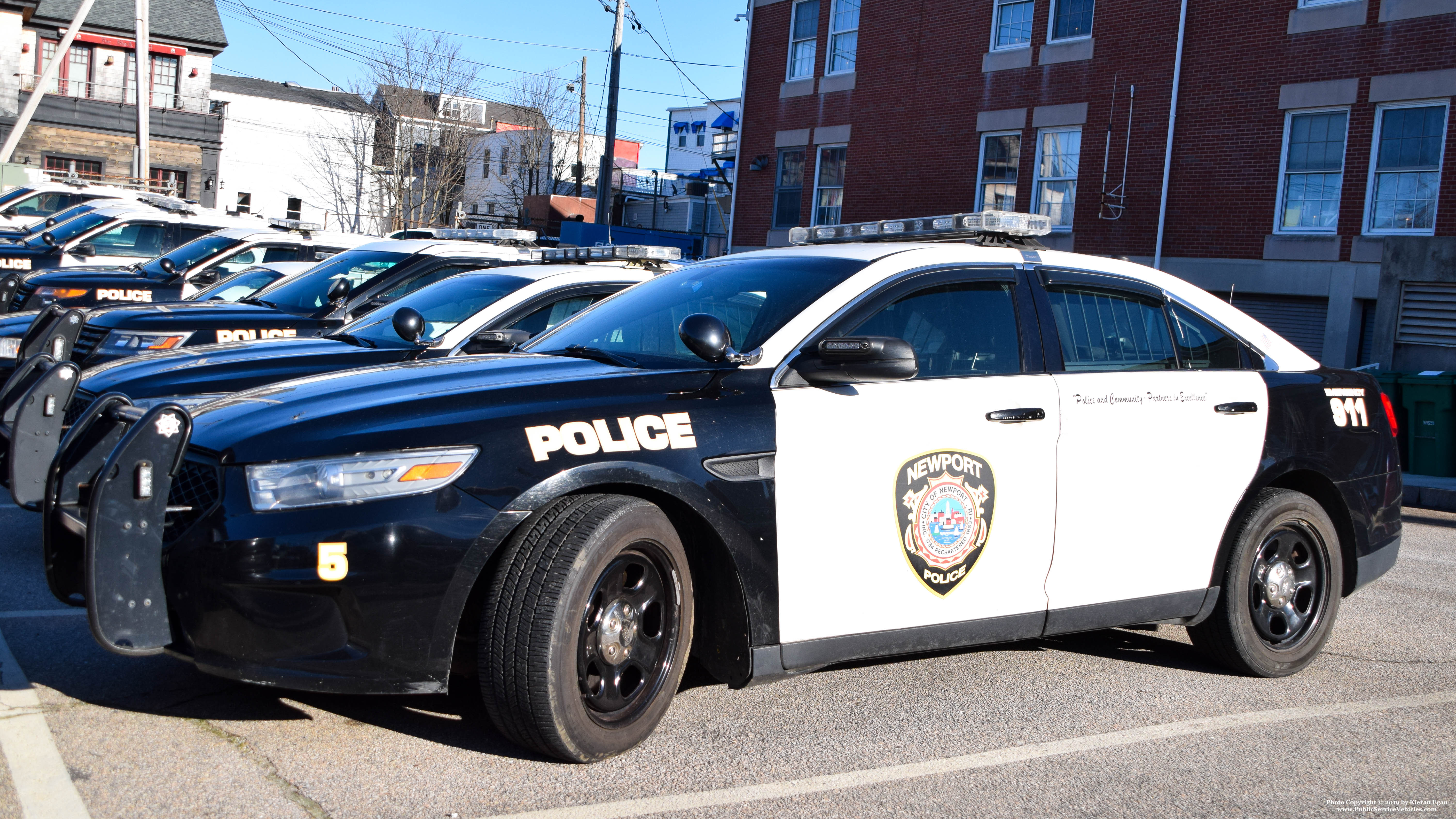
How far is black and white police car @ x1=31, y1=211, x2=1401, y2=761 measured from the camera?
3277mm

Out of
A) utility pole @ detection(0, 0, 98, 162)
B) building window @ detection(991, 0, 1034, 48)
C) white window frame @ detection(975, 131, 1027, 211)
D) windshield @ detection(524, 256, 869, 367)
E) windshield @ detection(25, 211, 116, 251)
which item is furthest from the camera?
utility pole @ detection(0, 0, 98, 162)

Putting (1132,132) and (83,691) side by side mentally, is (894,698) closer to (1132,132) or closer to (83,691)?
(83,691)

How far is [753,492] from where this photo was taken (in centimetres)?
378

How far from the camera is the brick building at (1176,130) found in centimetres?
1578

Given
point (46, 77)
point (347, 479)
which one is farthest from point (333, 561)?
point (46, 77)

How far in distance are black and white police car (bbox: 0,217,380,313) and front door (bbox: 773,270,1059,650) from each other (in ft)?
26.1

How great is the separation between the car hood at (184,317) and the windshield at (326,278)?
301 mm

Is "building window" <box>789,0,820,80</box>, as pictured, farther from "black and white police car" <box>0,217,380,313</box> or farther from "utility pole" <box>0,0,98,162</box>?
"black and white police car" <box>0,217,380,313</box>

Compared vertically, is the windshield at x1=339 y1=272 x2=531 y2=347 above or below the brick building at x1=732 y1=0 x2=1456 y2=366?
below

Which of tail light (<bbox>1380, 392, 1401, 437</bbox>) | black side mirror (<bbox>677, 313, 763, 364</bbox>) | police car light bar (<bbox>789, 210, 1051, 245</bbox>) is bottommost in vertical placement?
tail light (<bbox>1380, 392, 1401, 437</bbox>)

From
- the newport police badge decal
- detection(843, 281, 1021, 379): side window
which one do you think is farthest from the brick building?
the newport police badge decal

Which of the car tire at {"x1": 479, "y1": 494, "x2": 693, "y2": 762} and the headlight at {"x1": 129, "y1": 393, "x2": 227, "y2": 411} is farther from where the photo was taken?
the headlight at {"x1": 129, "y1": 393, "x2": 227, "y2": 411}

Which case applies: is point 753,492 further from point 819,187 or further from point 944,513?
point 819,187

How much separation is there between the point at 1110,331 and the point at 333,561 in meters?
3.05
